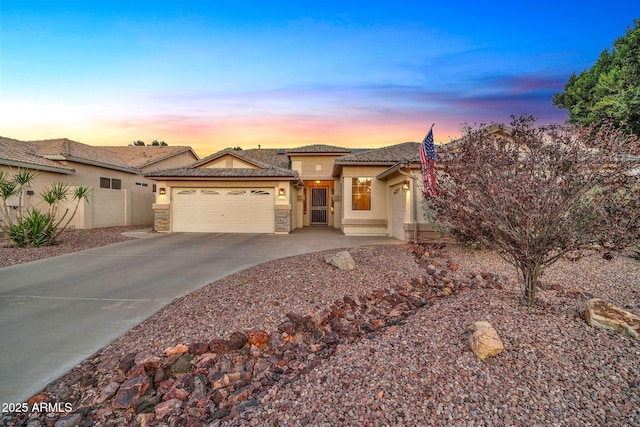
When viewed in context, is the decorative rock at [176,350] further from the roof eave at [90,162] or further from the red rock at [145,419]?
the roof eave at [90,162]

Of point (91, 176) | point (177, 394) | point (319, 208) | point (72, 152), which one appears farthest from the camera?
point (319, 208)

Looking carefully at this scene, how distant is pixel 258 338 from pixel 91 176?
684 inches

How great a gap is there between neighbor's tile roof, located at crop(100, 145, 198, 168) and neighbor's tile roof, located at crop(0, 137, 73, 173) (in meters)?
6.11

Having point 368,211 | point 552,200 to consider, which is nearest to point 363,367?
point 552,200

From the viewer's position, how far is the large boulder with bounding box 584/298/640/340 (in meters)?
3.23

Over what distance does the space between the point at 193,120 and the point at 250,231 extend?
797 cm

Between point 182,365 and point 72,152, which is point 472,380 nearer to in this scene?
point 182,365

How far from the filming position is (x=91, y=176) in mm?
16797

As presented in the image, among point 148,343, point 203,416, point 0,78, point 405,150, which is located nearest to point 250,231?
point 405,150

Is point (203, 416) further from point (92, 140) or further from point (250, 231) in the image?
point (92, 140)

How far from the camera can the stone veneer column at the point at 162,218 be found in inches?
592

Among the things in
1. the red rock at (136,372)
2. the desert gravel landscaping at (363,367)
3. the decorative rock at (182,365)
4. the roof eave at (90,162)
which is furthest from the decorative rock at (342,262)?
the roof eave at (90,162)

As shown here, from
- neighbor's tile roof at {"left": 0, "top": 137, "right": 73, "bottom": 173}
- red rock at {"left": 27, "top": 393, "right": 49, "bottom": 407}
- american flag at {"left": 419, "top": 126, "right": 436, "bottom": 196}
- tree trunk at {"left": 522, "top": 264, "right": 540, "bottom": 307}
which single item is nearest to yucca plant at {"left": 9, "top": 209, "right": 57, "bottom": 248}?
neighbor's tile roof at {"left": 0, "top": 137, "right": 73, "bottom": 173}

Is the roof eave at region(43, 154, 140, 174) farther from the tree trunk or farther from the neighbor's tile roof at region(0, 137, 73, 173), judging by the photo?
the tree trunk
